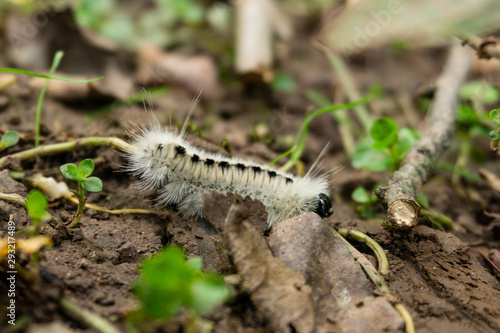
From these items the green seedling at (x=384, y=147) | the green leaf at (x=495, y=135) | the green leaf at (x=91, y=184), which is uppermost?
the green leaf at (x=495, y=135)

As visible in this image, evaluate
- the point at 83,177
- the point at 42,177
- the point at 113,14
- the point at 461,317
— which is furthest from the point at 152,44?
the point at 461,317

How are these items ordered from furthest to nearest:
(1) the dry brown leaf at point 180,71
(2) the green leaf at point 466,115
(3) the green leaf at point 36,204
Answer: (1) the dry brown leaf at point 180,71
(2) the green leaf at point 466,115
(3) the green leaf at point 36,204

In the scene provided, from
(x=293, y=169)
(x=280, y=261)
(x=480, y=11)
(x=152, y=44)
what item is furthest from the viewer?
(x=152, y=44)

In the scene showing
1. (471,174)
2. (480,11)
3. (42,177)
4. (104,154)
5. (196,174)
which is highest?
(480,11)

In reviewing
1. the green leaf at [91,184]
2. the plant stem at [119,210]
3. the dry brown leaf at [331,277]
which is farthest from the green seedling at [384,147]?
the green leaf at [91,184]

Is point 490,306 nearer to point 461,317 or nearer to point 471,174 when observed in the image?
point 461,317

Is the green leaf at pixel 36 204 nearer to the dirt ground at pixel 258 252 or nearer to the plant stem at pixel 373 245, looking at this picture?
the dirt ground at pixel 258 252

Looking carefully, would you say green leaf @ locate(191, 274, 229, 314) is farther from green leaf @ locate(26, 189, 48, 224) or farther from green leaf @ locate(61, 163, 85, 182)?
green leaf @ locate(61, 163, 85, 182)

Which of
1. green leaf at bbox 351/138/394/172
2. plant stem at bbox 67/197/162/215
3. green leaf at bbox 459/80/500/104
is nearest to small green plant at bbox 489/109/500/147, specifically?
green leaf at bbox 351/138/394/172
